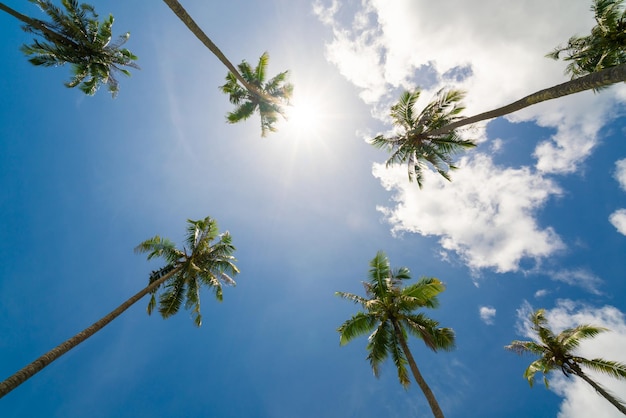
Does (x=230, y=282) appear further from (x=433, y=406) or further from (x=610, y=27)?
(x=610, y=27)

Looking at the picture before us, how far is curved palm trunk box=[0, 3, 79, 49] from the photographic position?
12.9m

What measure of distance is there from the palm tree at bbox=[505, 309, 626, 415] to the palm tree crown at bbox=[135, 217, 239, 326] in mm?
20692

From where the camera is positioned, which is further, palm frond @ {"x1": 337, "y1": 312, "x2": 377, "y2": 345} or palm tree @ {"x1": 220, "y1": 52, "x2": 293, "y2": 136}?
palm tree @ {"x1": 220, "y1": 52, "x2": 293, "y2": 136}

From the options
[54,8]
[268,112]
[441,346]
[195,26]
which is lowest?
[441,346]

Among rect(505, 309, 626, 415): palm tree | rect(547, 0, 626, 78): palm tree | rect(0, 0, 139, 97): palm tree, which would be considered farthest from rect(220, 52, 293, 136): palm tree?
rect(505, 309, 626, 415): palm tree

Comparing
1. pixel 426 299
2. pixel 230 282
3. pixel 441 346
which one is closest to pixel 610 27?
pixel 426 299

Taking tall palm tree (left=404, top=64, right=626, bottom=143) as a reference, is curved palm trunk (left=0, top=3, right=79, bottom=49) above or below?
above

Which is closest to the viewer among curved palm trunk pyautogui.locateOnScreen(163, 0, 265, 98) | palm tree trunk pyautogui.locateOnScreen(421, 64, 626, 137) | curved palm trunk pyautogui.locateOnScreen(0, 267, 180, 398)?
palm tree trunk pyautogui.locateOnScreen(421, 64, 626, 137)

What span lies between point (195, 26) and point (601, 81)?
978cm

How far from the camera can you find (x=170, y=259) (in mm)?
16734

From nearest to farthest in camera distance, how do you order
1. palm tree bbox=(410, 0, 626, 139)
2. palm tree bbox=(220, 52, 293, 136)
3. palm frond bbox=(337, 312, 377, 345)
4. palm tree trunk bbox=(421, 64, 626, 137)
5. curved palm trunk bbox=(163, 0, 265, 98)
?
palm tree trunk bbox=(421, 64, 626, 137)
curved palm trunk bbox=(163, 0, 265, 98)
palm tree bbox=(410, 0, 626, 139)
palm frond bbox=(337, 312, 377, 345)
palm tree bbox=(220, 52, 293, 136)

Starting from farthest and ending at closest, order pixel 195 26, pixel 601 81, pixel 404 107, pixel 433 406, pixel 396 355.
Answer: pixel 404 107 → pixel 396 355 → pixel 433 406 → pixel 195 26 → pixel 601 81

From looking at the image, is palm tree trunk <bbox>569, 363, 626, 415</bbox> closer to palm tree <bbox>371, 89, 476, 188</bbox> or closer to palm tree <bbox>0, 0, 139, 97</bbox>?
palm tree <bbox>371, 89, 476, 188</bbox>

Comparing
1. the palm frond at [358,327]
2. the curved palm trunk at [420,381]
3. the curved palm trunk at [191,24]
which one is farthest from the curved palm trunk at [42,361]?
the curved palm trunk at [420,381]
